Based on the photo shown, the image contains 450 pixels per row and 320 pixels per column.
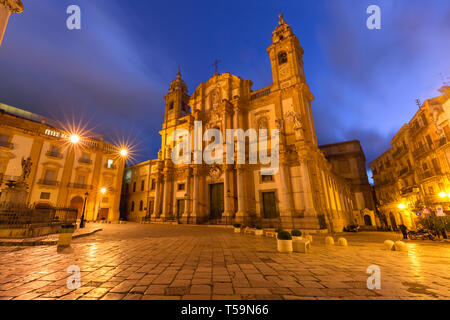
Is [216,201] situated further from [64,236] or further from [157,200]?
[64,236]

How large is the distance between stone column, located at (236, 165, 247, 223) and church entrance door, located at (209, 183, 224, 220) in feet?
10.3

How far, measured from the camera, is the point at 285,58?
70.5 ft

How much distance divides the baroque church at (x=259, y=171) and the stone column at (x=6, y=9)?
16.5 meters

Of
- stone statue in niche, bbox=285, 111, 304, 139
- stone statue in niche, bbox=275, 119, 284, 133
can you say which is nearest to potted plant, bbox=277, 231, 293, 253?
stone statue in niche, bbox=285, 111, 304, 139

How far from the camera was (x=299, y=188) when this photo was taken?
16.5 metres

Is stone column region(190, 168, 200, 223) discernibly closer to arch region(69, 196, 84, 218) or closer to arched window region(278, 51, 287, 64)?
arched window region(278, 51, 287, 64)

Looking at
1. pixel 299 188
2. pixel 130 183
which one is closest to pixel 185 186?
pixel 299 188

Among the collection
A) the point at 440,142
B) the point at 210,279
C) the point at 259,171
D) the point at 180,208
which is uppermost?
the point at 440,142

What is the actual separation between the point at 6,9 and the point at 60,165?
24209mm

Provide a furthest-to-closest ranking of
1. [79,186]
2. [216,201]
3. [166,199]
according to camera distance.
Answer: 1. [79,186]
2. [166,199]
3. [216,201]

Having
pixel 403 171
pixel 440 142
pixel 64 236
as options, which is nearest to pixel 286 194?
pixel 64 236

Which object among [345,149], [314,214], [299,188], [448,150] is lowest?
[314,214]
